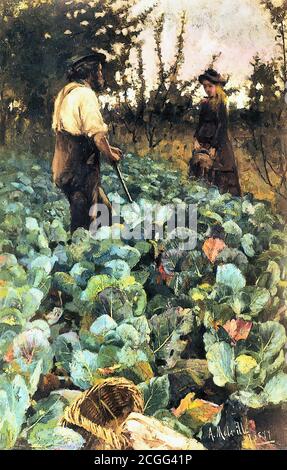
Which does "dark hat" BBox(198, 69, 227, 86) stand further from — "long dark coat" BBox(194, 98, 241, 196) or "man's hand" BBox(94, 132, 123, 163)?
"man's hand" BBox(94, 132, 123, 163)

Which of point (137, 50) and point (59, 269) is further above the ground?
point (137, 50)

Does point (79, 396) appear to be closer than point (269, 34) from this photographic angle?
Yes

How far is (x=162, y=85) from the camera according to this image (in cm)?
208

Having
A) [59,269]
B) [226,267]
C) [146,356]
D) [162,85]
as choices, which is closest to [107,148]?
[162,85]

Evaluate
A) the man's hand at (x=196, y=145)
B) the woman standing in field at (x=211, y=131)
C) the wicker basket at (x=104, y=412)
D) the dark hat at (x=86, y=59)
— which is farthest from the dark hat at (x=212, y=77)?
the wicker basket at (x=104, y=412)

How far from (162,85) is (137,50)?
0.14 m

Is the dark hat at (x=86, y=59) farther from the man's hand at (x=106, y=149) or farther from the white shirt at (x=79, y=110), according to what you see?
the man's hand at (x=106, y=149)

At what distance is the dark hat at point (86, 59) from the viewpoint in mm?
2035

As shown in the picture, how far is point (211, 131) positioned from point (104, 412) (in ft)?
3.18

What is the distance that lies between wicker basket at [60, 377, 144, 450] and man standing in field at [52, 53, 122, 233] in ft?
1.71

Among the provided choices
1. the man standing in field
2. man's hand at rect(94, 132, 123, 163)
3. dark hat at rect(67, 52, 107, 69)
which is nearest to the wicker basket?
the man standing in field

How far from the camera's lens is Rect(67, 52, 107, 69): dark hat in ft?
6.68

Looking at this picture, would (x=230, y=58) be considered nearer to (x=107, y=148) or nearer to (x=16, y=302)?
(x=107, y=148)

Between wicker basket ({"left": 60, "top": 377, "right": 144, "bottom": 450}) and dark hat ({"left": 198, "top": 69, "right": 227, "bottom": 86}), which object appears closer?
wicker basket ({"left": 60, "top": 377, "right": 144, "bottom": 450})
